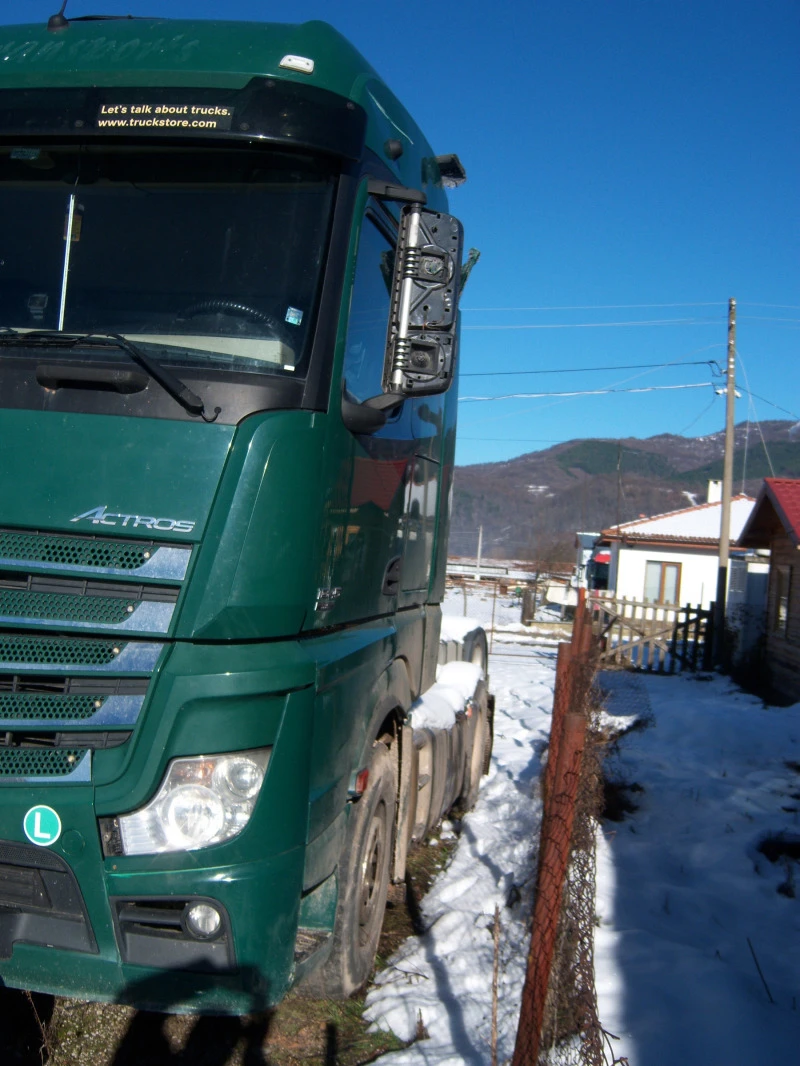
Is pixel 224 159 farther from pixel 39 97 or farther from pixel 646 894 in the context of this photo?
pixel 646 894

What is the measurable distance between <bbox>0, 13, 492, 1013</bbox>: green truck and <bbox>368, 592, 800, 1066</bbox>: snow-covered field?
0.63 m

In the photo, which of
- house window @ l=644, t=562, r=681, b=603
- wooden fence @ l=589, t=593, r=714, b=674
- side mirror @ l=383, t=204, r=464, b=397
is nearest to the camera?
side mirror @ l=383, t=204, r=464, b=397

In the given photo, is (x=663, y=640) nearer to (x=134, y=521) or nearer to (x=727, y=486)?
(x=727, y=486)

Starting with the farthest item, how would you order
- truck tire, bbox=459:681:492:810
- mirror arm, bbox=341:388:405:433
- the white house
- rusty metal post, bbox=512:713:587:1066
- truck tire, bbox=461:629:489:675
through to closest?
the white house, truck tire, bbox=461:629:489:675, truck tire, bbox=459:681:492:810, mirror arm, bbox=341:388:405:433, rusty metal post, bbox=512:713:587:1066

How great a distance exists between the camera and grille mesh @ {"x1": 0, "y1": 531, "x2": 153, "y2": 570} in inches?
113

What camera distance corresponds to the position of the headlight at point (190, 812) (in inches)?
108

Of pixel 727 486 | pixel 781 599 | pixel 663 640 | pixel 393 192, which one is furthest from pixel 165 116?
pixel 727 486

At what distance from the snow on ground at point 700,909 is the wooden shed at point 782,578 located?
7501 millimetres

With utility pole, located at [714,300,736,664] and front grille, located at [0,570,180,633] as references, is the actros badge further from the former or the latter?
utility pole, located at [714,300,736,664]

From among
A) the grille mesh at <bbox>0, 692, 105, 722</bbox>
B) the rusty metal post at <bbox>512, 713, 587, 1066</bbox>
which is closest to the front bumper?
the grille mesh at <bbox>0, 692, 105, 722</bbox>

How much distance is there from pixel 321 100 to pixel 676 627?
1853 centimetres

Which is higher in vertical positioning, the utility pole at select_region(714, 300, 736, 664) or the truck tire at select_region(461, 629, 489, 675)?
the utility pole at select_region(714, 300, 736, 664)

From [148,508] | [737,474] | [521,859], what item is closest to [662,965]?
[521,859]

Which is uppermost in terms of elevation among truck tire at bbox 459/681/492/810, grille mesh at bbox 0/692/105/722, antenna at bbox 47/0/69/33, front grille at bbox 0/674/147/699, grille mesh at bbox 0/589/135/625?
antenna at bbox 47/0/69/33
